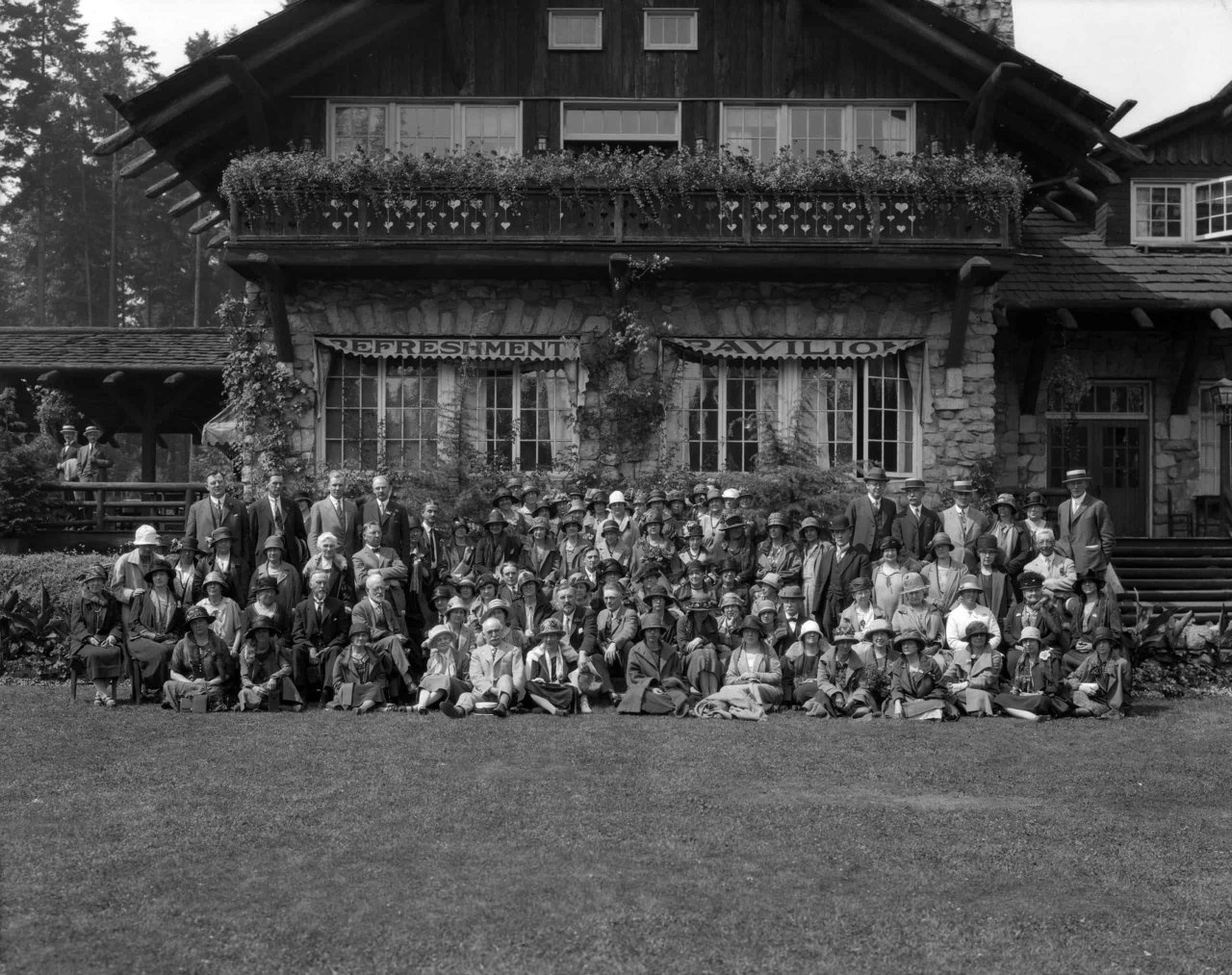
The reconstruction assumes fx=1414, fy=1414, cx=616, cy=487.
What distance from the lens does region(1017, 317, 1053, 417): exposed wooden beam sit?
64.0ft

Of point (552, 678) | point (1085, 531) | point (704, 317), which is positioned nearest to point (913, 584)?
point (1085, 531)

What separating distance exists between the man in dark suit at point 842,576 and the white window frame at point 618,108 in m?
6.97

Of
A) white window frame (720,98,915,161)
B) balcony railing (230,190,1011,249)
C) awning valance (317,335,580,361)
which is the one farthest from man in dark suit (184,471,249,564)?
white window frame (720,98,915,161)

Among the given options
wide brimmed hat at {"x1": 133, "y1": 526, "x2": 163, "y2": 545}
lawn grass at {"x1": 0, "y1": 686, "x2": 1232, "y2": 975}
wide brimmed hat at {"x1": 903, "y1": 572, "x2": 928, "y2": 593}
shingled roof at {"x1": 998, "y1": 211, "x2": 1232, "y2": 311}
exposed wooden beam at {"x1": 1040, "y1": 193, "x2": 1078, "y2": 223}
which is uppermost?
exposed wooden beam at {"x1": 1040, "y1": 193, "x2": 1078, "y2": 223}

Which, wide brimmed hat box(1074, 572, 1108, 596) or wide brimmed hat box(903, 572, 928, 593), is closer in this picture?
wide brimmed hat box(903, 572, 928, 593)

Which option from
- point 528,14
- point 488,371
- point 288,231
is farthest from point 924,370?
point 288,231

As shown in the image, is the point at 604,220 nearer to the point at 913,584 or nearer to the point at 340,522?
the point at 340,522

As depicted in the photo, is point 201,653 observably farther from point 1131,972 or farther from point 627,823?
point 1131,972

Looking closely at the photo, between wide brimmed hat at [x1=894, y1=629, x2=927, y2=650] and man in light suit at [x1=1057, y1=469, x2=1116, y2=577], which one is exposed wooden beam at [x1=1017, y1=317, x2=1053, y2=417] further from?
wide brimmed hat at [x1=894, y1=629, x2=927, y2=650]

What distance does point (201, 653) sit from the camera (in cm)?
1195

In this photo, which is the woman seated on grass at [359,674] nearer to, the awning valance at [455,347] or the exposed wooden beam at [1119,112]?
the awning valance at [455,347]

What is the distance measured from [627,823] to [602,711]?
395 centimetres

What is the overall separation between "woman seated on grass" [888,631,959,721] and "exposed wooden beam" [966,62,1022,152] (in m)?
8.08

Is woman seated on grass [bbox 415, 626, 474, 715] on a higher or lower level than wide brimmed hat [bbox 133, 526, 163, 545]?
lower
